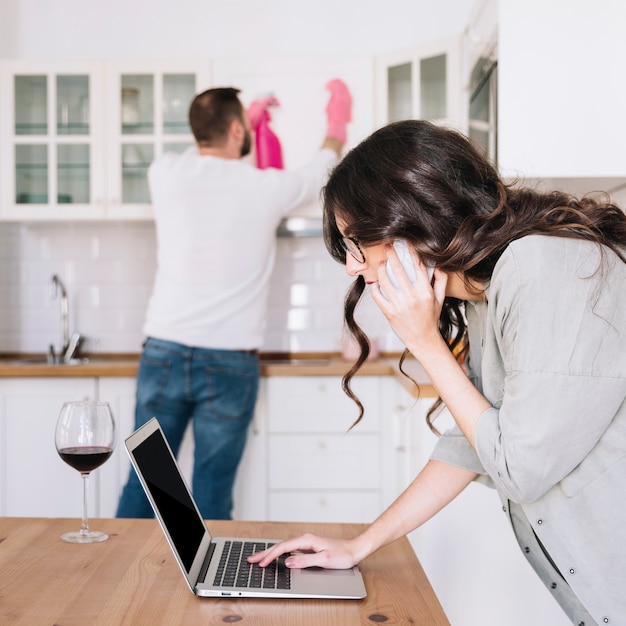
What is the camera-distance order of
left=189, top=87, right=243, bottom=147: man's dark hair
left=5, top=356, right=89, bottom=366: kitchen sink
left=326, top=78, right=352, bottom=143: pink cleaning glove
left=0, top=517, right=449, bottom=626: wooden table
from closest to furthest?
left=0, top=517, right=449, bottom=626: wooden table → left=189, top=87, right=243, bottom=147: man's dark hair → left=326, top=78, right=352, bottom=143: pink cleaning glove → left=5, top=356, right=89, bottom=366: kitchen sink

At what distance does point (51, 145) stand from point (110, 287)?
68cm

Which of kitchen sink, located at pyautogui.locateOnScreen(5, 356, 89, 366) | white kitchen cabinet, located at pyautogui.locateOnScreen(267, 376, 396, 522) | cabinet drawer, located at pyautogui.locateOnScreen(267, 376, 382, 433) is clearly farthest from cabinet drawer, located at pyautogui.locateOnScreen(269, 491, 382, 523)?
kitchen sink, located at pyautogui.locateOnScreen(5, 356, 89, 366)

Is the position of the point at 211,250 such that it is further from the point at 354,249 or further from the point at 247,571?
the point at 247,571

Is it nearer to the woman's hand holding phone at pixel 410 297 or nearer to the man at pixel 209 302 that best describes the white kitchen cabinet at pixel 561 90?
the man at pixel 209 302

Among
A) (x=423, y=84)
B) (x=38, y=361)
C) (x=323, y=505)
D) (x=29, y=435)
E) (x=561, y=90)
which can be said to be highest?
(x=423, y=84)

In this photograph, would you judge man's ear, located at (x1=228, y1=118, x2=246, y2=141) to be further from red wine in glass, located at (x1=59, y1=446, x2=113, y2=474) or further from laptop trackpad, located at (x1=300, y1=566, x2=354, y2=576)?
laptop trackpad, located at (x1=300, y1=566, x2=354, y2=576)

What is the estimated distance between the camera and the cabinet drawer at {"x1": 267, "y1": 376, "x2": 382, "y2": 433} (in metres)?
3.07

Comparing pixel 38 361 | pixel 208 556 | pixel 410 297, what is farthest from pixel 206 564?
pixel 38 361

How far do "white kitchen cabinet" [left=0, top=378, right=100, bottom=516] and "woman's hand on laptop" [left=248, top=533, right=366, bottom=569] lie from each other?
212 cm

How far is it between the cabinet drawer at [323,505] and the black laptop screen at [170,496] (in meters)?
1.97

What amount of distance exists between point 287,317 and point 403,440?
1.02m

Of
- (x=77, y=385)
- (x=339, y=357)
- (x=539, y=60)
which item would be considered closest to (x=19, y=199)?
(x=77, y=385)

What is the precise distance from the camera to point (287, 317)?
12.0 feet

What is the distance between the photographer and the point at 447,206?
1.12 meters
